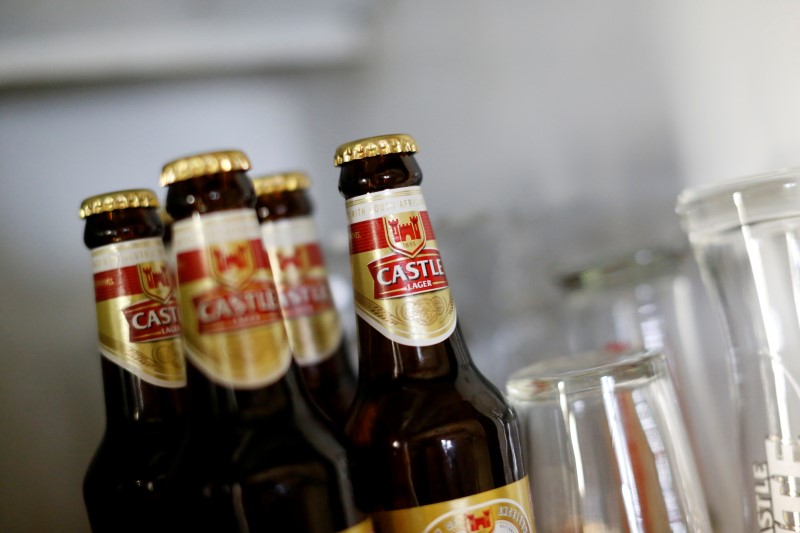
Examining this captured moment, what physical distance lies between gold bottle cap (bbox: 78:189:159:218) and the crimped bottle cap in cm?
15

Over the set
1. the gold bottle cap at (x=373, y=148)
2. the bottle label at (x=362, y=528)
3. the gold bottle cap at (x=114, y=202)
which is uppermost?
the gold bottle cap at (x=373, y=148)

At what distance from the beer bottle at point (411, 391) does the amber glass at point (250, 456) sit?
3 cm

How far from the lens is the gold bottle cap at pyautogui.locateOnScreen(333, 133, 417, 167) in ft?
1.86

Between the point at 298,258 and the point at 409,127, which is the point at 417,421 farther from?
the point at 409,127

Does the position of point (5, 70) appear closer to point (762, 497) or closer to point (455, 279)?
point (455, 279)

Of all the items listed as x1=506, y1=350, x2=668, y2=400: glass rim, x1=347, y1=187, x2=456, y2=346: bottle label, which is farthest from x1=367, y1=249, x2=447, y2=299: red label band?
x1=506, y1=350, x2=668, y2=400: glass rim

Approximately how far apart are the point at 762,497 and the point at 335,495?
0.33 meters

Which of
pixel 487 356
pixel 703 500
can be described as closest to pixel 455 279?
pixel 487 356

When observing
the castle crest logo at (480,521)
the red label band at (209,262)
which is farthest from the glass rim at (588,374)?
the red label band at (209,262)

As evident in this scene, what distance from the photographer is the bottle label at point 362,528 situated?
491mm

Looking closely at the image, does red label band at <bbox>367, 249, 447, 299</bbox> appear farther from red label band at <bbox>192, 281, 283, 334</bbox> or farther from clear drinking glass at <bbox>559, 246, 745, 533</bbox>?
clear drinking glass at <bbox>559, 246, 745, 533</bbox>

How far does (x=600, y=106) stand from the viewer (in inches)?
38.2

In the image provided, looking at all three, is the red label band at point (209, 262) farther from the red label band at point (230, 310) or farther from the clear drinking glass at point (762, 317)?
the clear drinking glass at point (762, 317)

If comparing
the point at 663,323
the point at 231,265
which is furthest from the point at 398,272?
the point at 663,323
